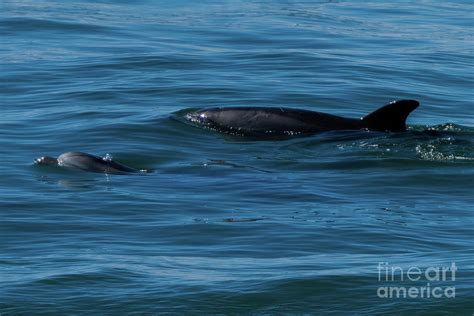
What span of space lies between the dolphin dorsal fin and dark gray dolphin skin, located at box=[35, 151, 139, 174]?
309 centimetres

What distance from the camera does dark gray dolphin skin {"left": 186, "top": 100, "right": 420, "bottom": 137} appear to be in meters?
15.8

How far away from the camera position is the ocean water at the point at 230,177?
9.91 m

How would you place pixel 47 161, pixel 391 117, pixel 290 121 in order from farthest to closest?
pixel 290 121, pixel 391 117, pixel 47 161

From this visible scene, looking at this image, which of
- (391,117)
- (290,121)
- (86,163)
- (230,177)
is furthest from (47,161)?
(391,117)

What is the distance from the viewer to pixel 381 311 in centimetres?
938

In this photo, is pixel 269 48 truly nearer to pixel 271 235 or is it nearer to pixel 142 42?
pixel 142 42

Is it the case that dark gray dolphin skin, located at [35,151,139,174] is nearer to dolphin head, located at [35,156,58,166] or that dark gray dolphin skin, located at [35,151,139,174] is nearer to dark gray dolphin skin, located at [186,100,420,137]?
dolphin head, located at [35,156,58,166]

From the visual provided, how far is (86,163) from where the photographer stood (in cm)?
1423

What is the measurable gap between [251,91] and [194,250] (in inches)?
347

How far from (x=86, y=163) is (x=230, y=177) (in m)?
1.53

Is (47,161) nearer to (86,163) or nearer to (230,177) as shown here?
(86,163)

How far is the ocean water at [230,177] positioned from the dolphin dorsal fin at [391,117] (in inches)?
9.2

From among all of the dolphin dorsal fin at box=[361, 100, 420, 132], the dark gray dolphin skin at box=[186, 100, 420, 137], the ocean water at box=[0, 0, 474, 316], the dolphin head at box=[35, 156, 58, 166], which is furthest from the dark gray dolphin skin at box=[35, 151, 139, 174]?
the dolphin dorsal fin at box=[361, 100, 420, 132]

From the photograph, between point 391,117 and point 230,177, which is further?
point 391,117
